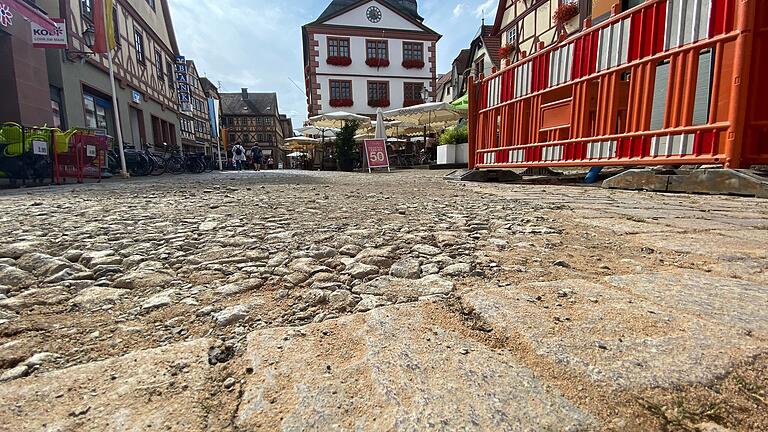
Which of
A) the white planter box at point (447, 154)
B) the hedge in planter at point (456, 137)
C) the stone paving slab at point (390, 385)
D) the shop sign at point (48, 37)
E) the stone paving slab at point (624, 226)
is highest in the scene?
the shop sign at point (48, 37)

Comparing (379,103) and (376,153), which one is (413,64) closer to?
(379,103)

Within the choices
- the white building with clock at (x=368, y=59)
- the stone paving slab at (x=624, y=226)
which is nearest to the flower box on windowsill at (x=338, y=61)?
the white building with clock at (x=368, y=59)

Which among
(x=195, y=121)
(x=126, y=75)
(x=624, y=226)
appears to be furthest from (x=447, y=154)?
(x=195, y=121)

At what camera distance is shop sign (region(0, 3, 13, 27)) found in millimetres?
8250

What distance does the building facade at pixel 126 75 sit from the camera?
10352 millimetres

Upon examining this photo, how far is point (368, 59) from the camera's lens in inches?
1081

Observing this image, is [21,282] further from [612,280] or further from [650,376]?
[612,280]

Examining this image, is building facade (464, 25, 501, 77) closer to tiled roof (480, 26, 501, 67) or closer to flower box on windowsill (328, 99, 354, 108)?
tiled roof (480, 26, 501, 67)

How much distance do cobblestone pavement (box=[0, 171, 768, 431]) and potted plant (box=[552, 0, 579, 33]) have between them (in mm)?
12849

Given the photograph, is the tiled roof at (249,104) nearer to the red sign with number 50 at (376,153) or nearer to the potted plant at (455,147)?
the red sign with number 50 at (376,153)

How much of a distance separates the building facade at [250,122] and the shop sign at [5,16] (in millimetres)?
46080

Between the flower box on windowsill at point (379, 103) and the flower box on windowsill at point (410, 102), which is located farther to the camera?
the flower box on windowsill at point (410, 102)

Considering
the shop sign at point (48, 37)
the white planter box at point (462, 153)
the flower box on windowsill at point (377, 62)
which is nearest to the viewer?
the shop sign at point (48, 37)

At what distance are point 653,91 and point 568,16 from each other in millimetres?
10208
